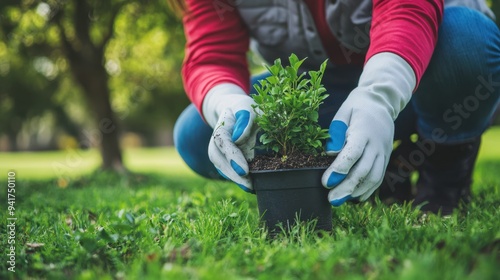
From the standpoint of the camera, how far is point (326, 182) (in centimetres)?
167

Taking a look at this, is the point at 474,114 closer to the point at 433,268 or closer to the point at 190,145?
the point at 433,268

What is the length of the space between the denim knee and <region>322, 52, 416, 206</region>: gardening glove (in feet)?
1.25

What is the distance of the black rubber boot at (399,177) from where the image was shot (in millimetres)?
2709

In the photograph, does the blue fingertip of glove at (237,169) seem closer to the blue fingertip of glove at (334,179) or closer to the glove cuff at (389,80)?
the blue fingertip of glove at (334,179)

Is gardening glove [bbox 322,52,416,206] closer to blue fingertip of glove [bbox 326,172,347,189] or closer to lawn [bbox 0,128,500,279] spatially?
blue fingertip of glove [bbox 326,172,347,189]

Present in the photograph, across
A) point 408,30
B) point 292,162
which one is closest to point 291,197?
point 292,162

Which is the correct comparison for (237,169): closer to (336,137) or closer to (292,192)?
(292,192)

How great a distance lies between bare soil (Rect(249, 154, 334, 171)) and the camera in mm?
1722

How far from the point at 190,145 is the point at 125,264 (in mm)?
1237

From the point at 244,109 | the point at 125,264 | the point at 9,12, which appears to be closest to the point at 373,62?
the point at 244,109

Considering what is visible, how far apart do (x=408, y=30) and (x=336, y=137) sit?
1.88 feet

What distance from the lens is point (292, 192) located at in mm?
1706

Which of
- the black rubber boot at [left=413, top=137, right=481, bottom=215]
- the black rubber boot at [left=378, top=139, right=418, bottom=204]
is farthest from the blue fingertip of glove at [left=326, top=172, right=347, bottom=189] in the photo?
the black rubber boot at [left=378, top=139, right=418, bottom=204]

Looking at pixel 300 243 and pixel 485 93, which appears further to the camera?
pixel 485 93
